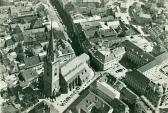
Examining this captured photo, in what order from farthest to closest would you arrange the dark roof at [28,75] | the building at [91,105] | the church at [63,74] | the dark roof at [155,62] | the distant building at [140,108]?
the dark roof at [155,62] < the dark roof at [28,75] < the distant building at [140,108] < the church at [63,74] < the building at [91,105]

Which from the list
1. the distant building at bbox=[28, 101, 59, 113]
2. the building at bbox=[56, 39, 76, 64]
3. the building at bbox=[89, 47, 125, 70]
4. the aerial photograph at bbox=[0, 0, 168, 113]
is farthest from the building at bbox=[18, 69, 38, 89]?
the building at bbox=[89, 47, 125, 70]

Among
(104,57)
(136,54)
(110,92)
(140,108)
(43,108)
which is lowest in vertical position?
(140,108)

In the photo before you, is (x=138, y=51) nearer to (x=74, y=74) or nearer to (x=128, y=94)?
(x=128, y=94)

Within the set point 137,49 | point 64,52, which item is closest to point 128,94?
point 137,49

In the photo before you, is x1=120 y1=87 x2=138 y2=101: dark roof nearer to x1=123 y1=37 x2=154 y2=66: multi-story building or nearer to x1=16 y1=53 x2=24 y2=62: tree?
x1=123 y1=37 x2=154 y2=66: multi-story building

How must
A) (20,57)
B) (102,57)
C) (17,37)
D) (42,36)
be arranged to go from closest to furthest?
(102,57), (20,57), (17,37), (42,36)

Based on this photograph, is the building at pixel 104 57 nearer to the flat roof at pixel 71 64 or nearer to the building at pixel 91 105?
the flat roof at pixel 71 64

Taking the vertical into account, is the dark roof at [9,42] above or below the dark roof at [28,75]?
above

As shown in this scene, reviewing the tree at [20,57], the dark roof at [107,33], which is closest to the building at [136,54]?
the dark roof at [107,33]
